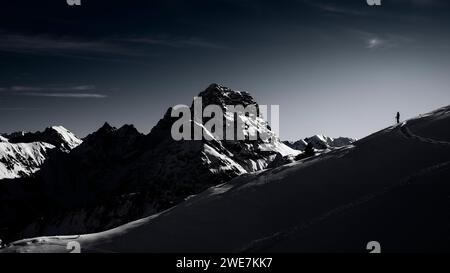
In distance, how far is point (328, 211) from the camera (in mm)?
A: 23750

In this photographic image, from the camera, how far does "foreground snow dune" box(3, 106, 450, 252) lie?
799 inches

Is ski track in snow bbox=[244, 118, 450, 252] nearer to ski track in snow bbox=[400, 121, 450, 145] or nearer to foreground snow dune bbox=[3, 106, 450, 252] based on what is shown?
foreground snow dune bbox=[3, 106, 450, 252]

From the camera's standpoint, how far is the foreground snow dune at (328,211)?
2030cm

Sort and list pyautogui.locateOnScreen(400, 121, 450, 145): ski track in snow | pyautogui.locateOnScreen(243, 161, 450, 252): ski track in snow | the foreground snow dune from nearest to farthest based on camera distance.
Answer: the foreground snow dune → pyautogui.locateOnScreen(243, 161, 450, 252): ski track in snow → pyautogui.locateOnScreen(400, 121, 450, 145): ski track in snow

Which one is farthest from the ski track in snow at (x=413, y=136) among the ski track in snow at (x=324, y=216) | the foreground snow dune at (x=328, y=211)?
the ski track in snow at (x=324, y=216)

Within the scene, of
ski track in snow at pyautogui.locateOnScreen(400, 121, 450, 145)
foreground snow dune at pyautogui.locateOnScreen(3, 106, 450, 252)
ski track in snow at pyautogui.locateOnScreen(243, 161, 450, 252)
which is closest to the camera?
foreground snow dune at pyautogui.locateOnScreen(3, 106, 450, 252)

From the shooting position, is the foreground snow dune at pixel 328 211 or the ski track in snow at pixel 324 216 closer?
the foreground snow dune at pixel 328 211

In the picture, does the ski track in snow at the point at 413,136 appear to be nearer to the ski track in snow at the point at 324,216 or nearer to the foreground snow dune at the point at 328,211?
the foreground snow dune at the point at 328,211

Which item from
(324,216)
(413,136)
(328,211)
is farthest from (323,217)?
(413,136)

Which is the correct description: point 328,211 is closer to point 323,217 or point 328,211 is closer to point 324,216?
point 324,216

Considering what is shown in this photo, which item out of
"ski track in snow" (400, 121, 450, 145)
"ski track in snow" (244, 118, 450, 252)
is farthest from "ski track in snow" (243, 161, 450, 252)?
"ski track in snow" (400, 121, 450, 145)

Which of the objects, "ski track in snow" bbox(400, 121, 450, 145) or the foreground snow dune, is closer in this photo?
the foreground snow dune
